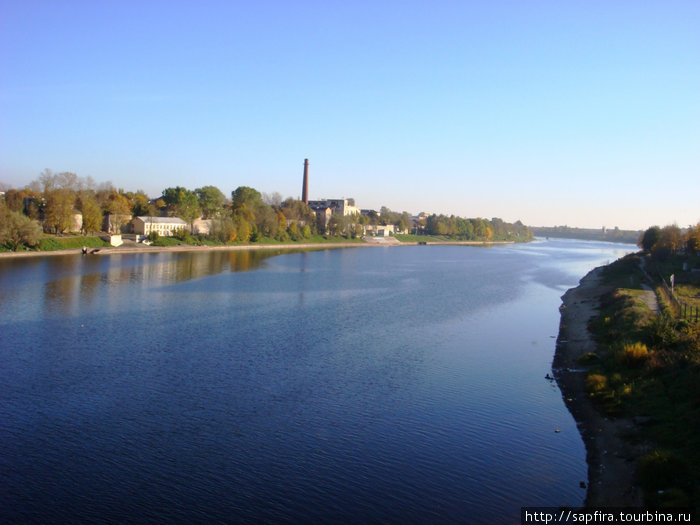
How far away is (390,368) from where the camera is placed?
14.0 metres

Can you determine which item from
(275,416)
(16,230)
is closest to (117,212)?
(16,230)

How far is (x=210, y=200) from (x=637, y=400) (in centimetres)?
5905

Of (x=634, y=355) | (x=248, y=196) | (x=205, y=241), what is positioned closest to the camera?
(x=634, y=355)

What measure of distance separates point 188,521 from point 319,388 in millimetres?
5354

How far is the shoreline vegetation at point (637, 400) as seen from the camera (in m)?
7.38

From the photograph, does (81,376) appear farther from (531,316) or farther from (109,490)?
(531,316)

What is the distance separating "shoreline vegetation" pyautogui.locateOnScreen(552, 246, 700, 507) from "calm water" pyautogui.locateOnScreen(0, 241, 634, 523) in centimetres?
45

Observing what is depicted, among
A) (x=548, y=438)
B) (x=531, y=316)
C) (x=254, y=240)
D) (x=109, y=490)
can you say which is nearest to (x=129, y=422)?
(x=109, y=490)

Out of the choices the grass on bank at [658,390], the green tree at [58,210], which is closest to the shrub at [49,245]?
the green tree at [58,210]

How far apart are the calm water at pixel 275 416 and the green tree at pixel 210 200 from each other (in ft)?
143

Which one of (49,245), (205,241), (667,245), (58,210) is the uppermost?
(58,210)

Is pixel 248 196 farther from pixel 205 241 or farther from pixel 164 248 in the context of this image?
pixel 164 248

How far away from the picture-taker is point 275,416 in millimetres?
10430

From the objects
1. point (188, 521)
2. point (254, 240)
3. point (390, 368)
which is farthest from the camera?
point (254, 240)
